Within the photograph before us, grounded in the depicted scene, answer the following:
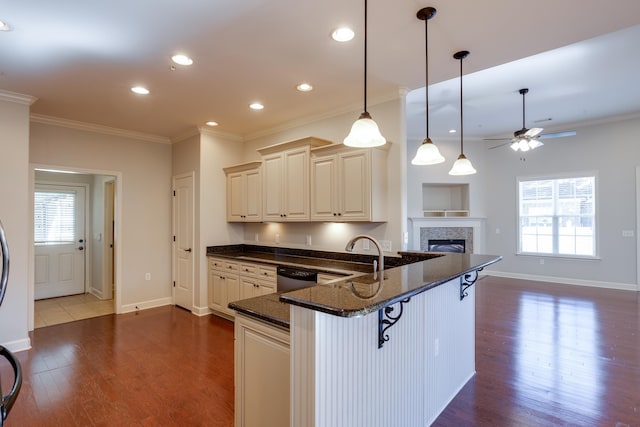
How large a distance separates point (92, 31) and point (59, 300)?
5327mm

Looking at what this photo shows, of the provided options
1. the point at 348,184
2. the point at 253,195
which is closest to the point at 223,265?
the point at 253,195

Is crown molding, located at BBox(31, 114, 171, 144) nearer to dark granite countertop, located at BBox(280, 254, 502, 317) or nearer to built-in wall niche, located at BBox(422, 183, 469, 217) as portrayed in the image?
dark granite countertop, located at BBox(280, 254, 502, 317)

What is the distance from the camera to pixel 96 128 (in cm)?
490

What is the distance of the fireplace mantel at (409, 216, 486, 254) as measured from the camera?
7543 mm

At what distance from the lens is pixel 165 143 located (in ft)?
18.6

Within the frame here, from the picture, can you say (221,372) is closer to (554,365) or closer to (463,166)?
(463,166)

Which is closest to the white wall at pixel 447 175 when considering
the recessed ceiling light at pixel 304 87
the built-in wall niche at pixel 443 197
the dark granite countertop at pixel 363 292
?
the built-in wall niche at pixel 443 197

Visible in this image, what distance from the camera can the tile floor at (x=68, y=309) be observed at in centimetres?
477

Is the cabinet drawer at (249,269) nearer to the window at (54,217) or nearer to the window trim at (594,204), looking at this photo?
the window at (54,217)

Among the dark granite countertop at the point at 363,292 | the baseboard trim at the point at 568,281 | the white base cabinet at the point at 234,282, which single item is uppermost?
the dark granite countertop at the point at 363,292

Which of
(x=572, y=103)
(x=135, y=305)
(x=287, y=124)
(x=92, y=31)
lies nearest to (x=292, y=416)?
(x=92, y=31)

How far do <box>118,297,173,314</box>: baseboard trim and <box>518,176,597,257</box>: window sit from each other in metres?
7.35

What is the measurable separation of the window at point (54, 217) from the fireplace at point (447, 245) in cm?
737

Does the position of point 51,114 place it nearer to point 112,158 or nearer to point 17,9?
point 112,158
